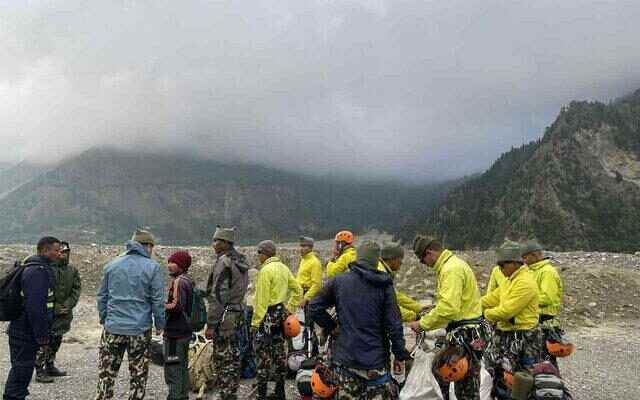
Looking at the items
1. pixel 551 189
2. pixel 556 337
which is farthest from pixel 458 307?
pixel 551 189

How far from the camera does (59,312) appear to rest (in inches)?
338

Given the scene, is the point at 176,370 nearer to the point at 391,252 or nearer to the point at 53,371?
the point at 391,252

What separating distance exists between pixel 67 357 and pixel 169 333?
19.1 ft

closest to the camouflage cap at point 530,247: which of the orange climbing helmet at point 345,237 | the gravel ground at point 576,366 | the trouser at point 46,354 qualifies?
the orange climbing helmet at point 345,237

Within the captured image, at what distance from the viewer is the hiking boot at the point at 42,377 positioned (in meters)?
8.47

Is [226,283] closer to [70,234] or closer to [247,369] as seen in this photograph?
[247,369]

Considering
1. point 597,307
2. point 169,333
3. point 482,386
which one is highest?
point 169,333

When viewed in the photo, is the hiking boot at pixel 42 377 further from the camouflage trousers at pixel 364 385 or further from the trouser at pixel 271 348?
the camouflage trousers at pixel 364 385

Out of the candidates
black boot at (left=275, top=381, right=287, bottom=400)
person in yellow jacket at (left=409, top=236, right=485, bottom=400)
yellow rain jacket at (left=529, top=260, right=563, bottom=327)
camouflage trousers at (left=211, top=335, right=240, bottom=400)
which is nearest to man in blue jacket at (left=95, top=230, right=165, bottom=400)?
camouflage trousers at (left=211, top=335, right=240, bottom=400)

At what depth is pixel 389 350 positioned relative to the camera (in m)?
4.67

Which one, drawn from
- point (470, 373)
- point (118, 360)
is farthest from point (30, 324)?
point (470, 373)

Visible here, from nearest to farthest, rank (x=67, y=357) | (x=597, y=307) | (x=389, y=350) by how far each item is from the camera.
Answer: (x=389, y=350), (x=67, y=357), (x=597, y=307)

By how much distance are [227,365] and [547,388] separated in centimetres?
417

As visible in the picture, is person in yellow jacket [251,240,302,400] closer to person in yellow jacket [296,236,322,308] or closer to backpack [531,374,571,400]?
person in yellow jacket [296,236,322,308]
